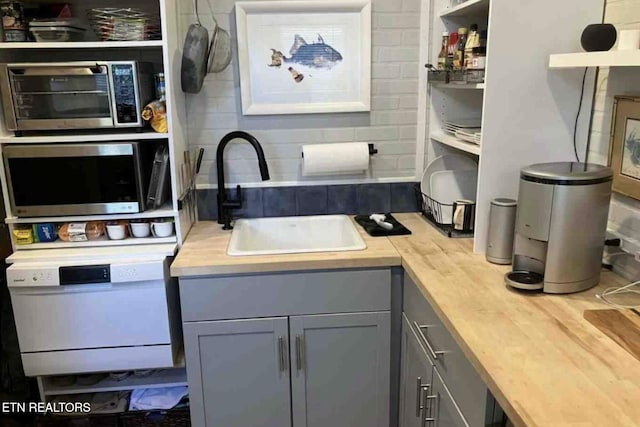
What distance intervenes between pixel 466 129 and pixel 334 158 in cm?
58

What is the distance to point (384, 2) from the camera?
2.29 metres

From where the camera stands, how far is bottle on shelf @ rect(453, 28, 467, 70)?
2.00 metres

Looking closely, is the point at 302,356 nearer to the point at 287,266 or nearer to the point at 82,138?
the point at 287,266

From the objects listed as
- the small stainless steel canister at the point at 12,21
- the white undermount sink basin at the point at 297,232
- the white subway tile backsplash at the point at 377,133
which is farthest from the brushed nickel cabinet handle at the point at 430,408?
the small stainless steel canister at the point at 12,21

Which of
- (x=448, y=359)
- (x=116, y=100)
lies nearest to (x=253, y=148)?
(x=116, y=100)

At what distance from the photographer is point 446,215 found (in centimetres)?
225

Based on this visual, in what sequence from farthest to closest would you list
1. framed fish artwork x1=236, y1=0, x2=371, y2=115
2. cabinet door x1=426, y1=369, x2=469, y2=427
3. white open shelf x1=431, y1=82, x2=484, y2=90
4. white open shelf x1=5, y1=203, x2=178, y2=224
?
framed fish artwork x1=236, y1=0, x2=371, y2=115
white open shelf x1=5, y1=203, x2=178, y2=224
white open shelf x1=431, y1=82, x2=484, y2=90
cabinet door x1=426, y1=369, x2=469, y2=427

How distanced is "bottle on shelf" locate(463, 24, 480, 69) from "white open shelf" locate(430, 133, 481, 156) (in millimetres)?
287

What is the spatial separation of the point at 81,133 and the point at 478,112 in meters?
1.70

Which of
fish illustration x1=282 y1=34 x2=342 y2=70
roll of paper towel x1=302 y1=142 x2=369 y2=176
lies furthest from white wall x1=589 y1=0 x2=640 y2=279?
fish illustration x1=282 y1=34 x2=342 y2=70

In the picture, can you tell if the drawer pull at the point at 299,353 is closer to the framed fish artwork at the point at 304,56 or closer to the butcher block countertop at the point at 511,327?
the butcher block countertop at the point at 511,327

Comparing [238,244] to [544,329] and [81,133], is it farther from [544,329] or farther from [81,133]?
[544,329]

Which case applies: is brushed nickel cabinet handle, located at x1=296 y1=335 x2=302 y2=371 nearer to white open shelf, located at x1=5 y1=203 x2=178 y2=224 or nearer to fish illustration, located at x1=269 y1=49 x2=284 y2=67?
white open shelf, located at x1=5 y1=203 x2=178 y2=224

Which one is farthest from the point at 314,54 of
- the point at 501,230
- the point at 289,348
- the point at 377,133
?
the point at 289,348
